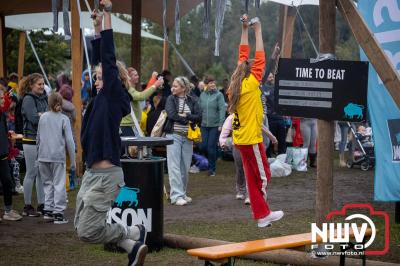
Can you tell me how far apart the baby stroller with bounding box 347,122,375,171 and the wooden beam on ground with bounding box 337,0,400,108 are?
433 inches

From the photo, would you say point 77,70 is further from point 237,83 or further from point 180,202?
point 237,83

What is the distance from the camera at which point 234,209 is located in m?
12.0

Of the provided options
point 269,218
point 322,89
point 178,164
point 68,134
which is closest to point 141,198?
point 269,218

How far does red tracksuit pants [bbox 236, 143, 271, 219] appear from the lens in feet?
29.8

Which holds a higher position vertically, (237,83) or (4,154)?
(237,83)

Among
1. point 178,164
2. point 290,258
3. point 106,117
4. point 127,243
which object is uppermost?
point 106,117

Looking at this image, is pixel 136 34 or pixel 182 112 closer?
pixel 182 112

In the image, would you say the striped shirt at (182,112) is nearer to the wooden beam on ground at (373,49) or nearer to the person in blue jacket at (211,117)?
the person in blue jacket at (211,117)

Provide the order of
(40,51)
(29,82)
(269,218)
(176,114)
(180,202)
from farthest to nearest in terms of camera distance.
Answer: (40,51), (176,114), (180,202), (29,82), (269,218)

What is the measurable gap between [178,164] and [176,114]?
0.82 meters

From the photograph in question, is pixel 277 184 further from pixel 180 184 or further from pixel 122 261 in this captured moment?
pixel 122 261

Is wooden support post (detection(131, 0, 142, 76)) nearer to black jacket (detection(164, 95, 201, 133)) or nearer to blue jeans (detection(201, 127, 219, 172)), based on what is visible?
blue jeans (detection(201, 127, 219, 172))

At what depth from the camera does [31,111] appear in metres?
11.5

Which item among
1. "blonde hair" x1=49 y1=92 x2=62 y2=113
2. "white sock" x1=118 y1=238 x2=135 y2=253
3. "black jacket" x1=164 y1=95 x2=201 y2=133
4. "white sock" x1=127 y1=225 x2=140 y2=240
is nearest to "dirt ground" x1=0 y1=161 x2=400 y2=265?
"white sock" x1=127 y1=225 x2=140 y2=240
